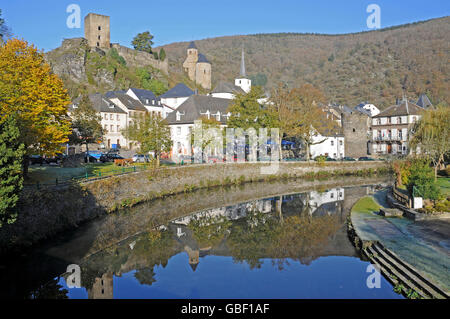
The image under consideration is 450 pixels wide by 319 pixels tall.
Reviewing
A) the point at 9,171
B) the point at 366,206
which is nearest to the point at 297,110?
the point at 366,206

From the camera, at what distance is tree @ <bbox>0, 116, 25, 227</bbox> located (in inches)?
633

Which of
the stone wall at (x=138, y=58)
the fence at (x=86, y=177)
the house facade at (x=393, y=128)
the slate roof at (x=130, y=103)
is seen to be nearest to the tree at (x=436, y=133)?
the fence at (x=86, y=177)

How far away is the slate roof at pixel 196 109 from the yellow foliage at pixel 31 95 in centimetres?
3096

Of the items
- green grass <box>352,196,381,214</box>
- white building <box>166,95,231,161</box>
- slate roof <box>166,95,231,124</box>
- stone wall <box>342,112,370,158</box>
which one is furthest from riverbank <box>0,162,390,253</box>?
green grass <box>352,196,381,214</box>

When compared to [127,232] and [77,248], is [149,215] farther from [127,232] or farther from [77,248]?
[77,248]

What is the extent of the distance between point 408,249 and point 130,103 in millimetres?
67089

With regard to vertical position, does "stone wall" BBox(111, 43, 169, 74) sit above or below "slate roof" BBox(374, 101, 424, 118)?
above

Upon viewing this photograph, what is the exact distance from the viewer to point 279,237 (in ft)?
75.3

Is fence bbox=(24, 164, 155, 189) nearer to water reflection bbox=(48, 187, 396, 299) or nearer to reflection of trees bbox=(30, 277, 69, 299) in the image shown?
water reflection bbox=(48, 187, 396, 299)

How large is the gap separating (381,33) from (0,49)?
202700 millimetres

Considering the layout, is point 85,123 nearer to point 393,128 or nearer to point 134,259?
point 134,259

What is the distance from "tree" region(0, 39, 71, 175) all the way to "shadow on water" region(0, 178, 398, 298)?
251 inches

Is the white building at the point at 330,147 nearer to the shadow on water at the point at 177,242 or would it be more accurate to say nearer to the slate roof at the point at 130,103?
the shadow on water at the point at 177,242
